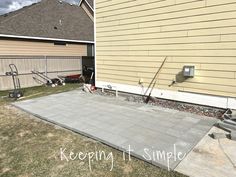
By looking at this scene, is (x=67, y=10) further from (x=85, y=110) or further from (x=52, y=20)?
(x=85, y=110)

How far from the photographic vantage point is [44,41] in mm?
11062

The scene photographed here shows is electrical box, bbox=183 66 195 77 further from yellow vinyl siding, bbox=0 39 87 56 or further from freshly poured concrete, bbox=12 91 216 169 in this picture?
yellow vinyl siding, bbox=0 39 87 56

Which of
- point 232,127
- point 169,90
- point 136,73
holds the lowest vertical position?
point 232,127

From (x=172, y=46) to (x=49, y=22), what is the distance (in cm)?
927

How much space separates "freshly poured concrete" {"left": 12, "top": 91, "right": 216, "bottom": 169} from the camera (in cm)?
344

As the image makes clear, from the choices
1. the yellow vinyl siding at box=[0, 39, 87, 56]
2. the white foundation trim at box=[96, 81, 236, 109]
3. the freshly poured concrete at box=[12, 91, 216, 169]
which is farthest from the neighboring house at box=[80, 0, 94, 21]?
the freshly poured concrete at box=[12, 91, 216, 169]

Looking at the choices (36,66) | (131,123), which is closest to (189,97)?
(131,123)

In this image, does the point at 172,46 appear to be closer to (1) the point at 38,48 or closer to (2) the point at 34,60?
(2) the point at 34,60

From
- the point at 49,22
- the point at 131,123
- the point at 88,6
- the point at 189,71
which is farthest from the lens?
the point at 88,6

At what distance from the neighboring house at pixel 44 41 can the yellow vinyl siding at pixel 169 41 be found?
14.2 ft

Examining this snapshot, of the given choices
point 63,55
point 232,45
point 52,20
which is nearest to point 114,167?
point 232,45

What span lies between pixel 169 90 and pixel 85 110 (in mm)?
2442

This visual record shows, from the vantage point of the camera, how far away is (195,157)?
312 cm

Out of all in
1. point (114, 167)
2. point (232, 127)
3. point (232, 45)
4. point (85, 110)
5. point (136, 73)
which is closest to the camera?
point (114, 167)
